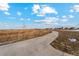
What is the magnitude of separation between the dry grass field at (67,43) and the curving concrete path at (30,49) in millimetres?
59

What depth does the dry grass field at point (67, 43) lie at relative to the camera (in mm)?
1726

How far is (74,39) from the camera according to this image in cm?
175

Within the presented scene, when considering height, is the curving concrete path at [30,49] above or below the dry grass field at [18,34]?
below

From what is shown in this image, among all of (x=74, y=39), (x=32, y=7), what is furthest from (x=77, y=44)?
(x=32, y=7)

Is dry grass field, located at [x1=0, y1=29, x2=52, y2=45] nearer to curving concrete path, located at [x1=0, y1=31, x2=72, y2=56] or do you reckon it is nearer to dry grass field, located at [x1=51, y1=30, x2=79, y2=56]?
curving concrete path, located at [x1=0, y1=31, x2=72, y2=56]

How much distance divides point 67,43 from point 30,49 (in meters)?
0.43

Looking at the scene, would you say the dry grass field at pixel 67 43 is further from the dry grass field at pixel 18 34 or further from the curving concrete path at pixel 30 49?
the dry grass field at pixel 18 34

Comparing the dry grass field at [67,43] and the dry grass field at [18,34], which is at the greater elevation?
the dry grass field at [18,34]

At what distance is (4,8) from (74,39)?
2.89 ft

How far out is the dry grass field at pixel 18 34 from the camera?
174cm

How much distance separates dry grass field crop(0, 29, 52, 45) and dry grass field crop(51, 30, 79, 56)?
17 cm

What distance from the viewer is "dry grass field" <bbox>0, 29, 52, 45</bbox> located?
174 cm

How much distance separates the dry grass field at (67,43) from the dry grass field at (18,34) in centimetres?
17

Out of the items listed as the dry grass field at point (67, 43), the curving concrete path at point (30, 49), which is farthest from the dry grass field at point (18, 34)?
the dry grass field at point (67, 43)
